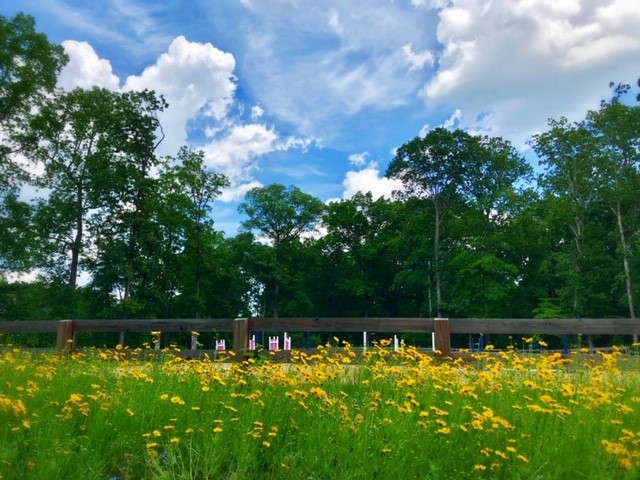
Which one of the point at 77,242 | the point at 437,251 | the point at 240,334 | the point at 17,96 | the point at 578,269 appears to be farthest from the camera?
the point at 437,251

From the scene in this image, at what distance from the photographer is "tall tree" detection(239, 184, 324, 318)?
156 feet

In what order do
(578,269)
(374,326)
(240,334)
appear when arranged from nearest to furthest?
(374,326) < (240,334) < (578,269)

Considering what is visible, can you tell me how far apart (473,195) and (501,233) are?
426 cm

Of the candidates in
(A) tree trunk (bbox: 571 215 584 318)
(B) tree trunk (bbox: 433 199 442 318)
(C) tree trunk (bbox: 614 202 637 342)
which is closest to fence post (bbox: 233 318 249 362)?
(C) tree trunk (bbox: 614 202 637 342)

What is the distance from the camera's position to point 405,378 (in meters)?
4.88

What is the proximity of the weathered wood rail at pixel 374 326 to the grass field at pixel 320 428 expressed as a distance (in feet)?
10.6

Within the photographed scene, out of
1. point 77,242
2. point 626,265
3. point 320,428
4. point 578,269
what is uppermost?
point 77,242

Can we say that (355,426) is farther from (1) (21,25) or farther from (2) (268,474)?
(1) (21,25)

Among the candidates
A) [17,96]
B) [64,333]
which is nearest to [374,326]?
[64,333]

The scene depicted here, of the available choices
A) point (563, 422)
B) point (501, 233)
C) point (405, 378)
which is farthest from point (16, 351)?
point (501, 233)

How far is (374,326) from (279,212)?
39.2 meters

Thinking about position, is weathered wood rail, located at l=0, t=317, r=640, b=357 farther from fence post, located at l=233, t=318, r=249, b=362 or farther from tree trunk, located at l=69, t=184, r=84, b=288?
tree trunk, located at l=69, t=184, r=84, b=288

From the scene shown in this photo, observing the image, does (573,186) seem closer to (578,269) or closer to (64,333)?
(578,269)

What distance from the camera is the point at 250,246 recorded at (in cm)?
4566
